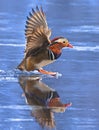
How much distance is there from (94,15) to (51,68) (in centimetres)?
365

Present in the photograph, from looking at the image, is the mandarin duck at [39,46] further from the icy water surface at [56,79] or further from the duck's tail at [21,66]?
the icy water surface at [56,79]

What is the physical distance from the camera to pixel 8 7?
46.0 ft

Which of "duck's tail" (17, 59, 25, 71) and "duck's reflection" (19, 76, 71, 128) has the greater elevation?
"duck's tail" (17, 59, 25, 71)

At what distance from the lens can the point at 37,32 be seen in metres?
9.62

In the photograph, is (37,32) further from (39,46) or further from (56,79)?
(56,79)

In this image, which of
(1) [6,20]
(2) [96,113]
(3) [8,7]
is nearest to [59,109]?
(2) [96,113]

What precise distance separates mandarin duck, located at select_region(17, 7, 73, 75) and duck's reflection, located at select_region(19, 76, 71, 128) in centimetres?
20

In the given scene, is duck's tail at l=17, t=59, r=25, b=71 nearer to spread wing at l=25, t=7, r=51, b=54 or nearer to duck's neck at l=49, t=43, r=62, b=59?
spread wing at l=25, t=7, r=51, b=54

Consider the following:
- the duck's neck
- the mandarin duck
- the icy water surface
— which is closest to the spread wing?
the mandarin duck

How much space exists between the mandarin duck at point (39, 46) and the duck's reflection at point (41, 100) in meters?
0.20

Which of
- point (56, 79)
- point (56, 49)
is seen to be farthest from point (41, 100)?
point (56, 49)

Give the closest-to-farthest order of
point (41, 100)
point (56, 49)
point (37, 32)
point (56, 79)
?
point (41, 100) → point (56, 79) → point (56, 49) → point (37, 32)

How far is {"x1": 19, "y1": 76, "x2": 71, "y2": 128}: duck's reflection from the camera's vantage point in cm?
756

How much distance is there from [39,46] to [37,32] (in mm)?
162
